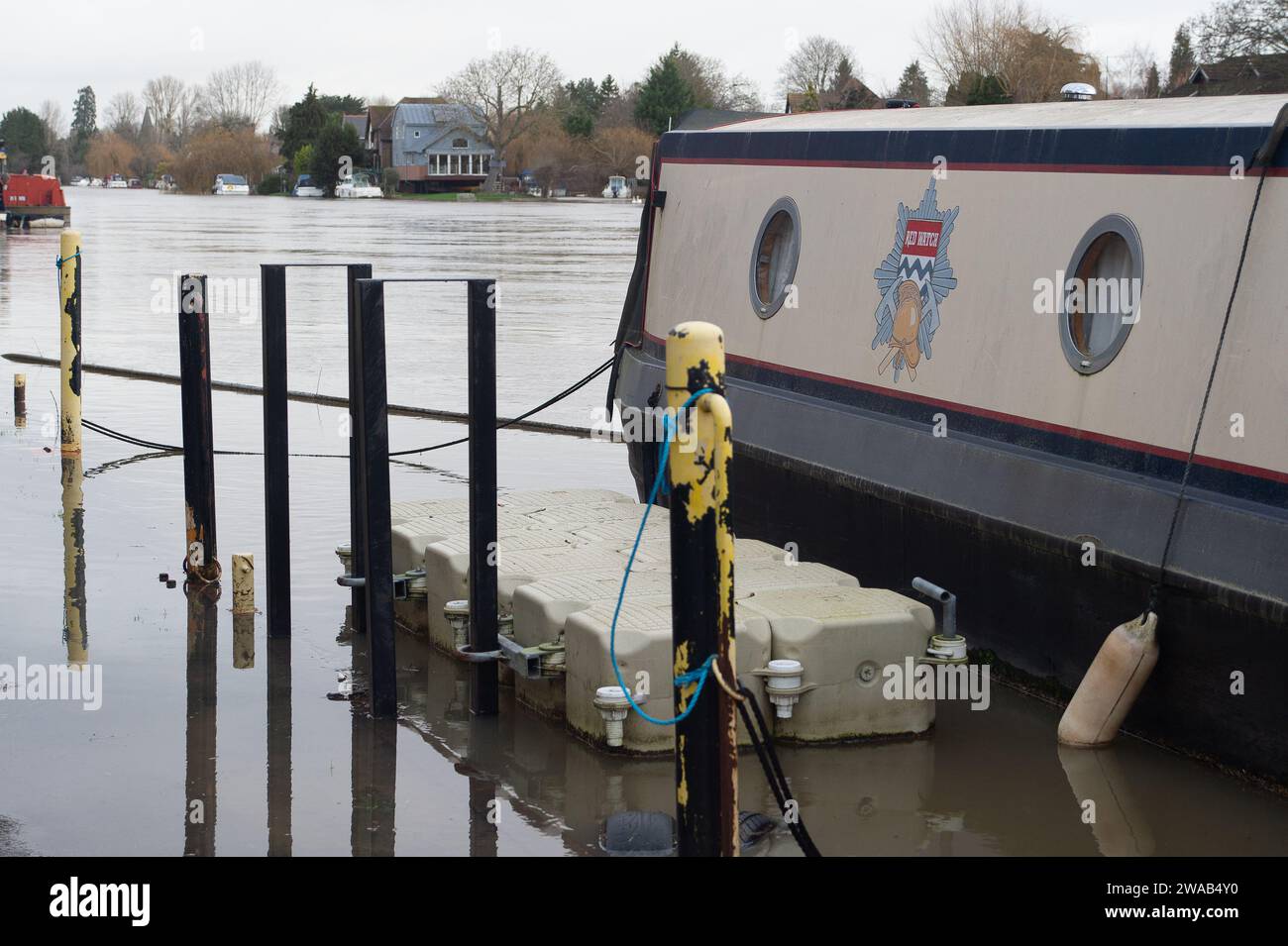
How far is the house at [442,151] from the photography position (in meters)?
116

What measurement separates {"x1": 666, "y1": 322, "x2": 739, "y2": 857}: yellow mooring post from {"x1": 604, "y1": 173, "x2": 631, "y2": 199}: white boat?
97206 mm

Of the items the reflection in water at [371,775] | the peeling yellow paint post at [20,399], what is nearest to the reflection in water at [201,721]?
the reflection in water at [371,775]

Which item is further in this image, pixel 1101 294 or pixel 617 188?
pixel 617 188

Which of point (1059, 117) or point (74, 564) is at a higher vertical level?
point (1059, 117)

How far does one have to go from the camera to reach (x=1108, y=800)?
266 inches

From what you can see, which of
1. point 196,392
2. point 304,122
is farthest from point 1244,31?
point 304,122

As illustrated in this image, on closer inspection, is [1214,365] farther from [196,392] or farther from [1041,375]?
[196,392]

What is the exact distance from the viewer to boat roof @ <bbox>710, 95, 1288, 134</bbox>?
24.4ft

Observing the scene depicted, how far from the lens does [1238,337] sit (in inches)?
273

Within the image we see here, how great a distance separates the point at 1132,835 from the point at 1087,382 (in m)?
2.20

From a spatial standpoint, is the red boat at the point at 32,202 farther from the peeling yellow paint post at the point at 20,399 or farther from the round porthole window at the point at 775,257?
the round porthole window at the point at 775,257

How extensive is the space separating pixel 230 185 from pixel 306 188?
1110cm

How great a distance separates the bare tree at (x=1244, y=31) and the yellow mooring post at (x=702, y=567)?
174 ft
